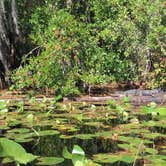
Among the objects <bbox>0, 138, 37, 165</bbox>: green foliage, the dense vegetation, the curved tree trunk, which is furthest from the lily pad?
the curved tree trunk

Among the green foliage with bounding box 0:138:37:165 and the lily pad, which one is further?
the lily pad

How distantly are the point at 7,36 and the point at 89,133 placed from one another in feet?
23.1

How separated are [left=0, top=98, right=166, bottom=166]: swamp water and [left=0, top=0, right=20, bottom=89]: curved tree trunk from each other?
3411 millimetres

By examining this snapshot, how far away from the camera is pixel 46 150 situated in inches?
212

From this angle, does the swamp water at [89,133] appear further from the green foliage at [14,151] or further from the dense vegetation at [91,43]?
the dense vegetation at [91,43]

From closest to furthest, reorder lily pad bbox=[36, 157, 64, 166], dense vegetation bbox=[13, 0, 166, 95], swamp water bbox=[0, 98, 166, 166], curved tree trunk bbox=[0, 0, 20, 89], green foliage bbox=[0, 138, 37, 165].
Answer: green foliage bbox=[0, 138, 37, 165], lily pad bbox=[36, 157, 64, 166], swamp water bbox=[0, 98, 166, 166], dense vegetation bbox=[13, 0, 166, 95], curved tree trunk bbox=[0, 0, 20, 89]

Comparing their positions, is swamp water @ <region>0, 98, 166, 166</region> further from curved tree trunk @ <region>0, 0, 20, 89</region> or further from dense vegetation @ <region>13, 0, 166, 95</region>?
curved tree trunk @ <region>0, 0, 20, 89</region>

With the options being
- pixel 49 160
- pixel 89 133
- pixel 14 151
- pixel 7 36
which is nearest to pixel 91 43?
pixel 7 36

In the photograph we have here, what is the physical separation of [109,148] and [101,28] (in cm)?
819

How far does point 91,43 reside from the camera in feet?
40.2

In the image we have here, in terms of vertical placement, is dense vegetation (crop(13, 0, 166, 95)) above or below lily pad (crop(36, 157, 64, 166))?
above

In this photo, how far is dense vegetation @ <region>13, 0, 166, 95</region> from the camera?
11.4 m

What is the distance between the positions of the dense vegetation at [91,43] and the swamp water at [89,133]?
2490 millimetres

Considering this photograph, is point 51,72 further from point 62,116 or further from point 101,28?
point 62,116
